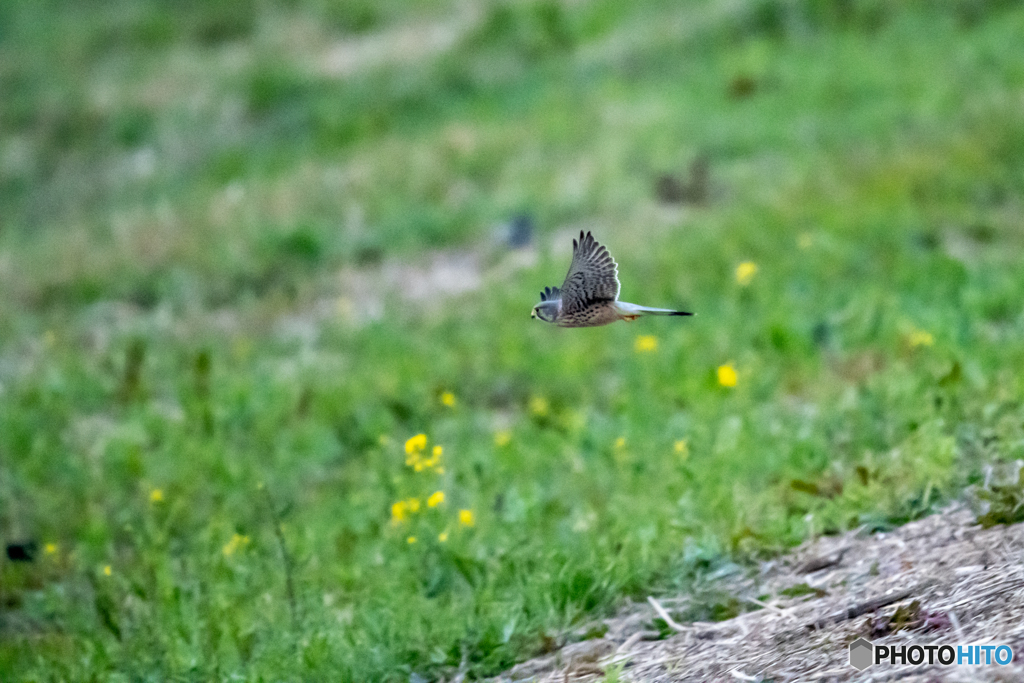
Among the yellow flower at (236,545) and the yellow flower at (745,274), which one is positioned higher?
the yellow flower at (745,274)

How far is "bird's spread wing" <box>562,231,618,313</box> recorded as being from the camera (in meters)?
3.05

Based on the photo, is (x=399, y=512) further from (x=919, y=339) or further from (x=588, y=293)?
(x=919, y=339)

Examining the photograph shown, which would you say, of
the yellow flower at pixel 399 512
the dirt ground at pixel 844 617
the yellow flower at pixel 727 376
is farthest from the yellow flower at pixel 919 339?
the yellow flower at pixel 399 512

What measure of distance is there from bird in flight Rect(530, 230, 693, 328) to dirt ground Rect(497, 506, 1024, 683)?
1.18 m

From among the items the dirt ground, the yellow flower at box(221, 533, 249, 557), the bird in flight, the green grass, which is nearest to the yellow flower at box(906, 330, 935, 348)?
the green grass

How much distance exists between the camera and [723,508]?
4598 millimetres

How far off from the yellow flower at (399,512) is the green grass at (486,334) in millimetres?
97

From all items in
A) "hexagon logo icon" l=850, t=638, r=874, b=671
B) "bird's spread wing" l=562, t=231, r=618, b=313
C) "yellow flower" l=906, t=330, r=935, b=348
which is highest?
"yellow flower" l=906, t=330, r=935, b=348

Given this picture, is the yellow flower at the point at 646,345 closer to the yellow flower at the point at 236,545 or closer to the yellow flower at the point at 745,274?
the yellow flower at the point at 745,274

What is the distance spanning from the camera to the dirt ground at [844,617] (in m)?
3.28

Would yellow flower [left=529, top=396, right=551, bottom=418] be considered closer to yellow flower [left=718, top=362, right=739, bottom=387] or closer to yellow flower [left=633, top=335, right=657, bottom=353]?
yellow flower [left=633, top=335, right=657, bottom=353]

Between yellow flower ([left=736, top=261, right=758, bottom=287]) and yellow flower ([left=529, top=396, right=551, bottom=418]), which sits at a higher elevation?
yellow flower ([left=736, top=261, right=758, bottom=287])

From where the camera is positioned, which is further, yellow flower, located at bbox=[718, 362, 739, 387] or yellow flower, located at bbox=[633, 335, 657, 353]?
yellow flower, located at bbox=[633, 335, 657, 353]

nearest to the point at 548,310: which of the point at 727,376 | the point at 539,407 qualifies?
the point at 727,376
